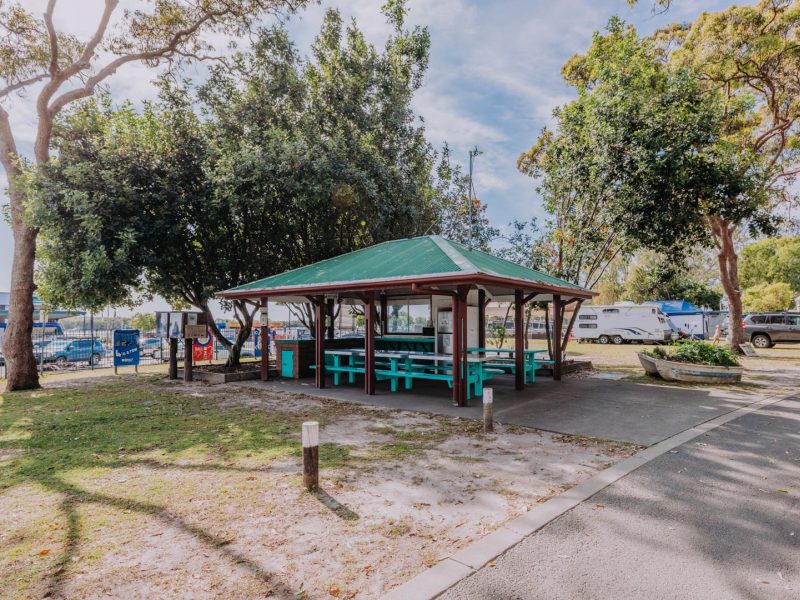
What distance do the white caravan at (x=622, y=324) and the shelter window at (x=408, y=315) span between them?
666 inches

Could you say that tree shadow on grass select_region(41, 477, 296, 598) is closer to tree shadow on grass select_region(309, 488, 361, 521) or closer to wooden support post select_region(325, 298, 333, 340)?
tree shadow on grass select_region(309, 488, 361, 521)

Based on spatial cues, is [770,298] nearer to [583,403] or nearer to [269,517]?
[583,403]

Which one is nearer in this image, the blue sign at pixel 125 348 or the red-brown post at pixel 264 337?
the red-brown post at pixel 264 337

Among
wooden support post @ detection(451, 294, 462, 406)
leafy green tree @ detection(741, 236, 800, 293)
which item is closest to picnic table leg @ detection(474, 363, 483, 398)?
wooden support post @ detection(451, 294, 462, 406)

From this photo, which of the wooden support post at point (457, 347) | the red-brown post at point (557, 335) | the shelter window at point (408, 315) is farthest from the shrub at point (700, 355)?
the wooden support post at point (457, 347)

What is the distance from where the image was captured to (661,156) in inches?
482

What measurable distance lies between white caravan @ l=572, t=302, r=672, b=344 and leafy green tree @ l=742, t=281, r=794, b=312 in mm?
11206

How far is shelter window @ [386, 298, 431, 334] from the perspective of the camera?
14.9m

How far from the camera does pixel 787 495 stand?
4.31 meters

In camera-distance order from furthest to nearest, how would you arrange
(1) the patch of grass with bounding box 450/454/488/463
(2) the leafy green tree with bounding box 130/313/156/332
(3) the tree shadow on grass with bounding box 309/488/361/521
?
(2) the leafy green tree with bounding box 130/313/156/332
(1) the patch of grass with bounding box 450/454/488/463
(3) the tree shadow on grass with bounding box 309/488/361/521

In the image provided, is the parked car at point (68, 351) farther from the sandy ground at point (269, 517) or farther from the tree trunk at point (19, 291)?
the sandy ground at point (269, 517)

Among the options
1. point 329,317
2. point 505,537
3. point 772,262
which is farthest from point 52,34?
point 772,262

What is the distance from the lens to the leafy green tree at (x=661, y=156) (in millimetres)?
12039

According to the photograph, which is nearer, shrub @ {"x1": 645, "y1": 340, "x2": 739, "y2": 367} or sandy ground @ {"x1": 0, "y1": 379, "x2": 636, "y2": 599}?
sandy ground @ {"x1": 0, "y1": 379, "x2": 636, "y2": 599}
